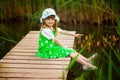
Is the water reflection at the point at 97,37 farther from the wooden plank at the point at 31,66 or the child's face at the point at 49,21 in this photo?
the wooden plank at the point at 31,66

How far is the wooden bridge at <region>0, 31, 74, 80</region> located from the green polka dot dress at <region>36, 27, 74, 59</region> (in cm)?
8

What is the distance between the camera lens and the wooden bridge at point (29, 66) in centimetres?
345

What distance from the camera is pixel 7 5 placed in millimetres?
7566

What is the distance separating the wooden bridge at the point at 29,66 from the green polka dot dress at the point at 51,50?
0.08 m

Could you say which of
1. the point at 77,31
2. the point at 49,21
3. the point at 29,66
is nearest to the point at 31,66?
the point at 29,66

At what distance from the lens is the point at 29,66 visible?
→ 3.83 meters

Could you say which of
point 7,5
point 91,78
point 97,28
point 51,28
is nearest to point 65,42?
point 51,28

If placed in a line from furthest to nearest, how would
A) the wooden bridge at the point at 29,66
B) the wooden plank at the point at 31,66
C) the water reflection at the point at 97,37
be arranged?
the water reflection at the point at 97,37 → the wooden plank at the point at 31,66 → the wooden bridge at the point at 29,66

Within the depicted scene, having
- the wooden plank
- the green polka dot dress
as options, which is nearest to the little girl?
the green polka dot dress

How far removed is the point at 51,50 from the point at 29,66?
479 mm

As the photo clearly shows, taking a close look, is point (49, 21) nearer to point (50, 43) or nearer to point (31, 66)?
point (50, 43)

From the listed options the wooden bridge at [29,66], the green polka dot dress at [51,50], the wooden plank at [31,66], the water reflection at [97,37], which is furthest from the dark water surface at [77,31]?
the wooden plank at [31,66]

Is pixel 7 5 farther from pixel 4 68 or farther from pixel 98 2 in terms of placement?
pixel 4 68

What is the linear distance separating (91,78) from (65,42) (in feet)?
4.57
